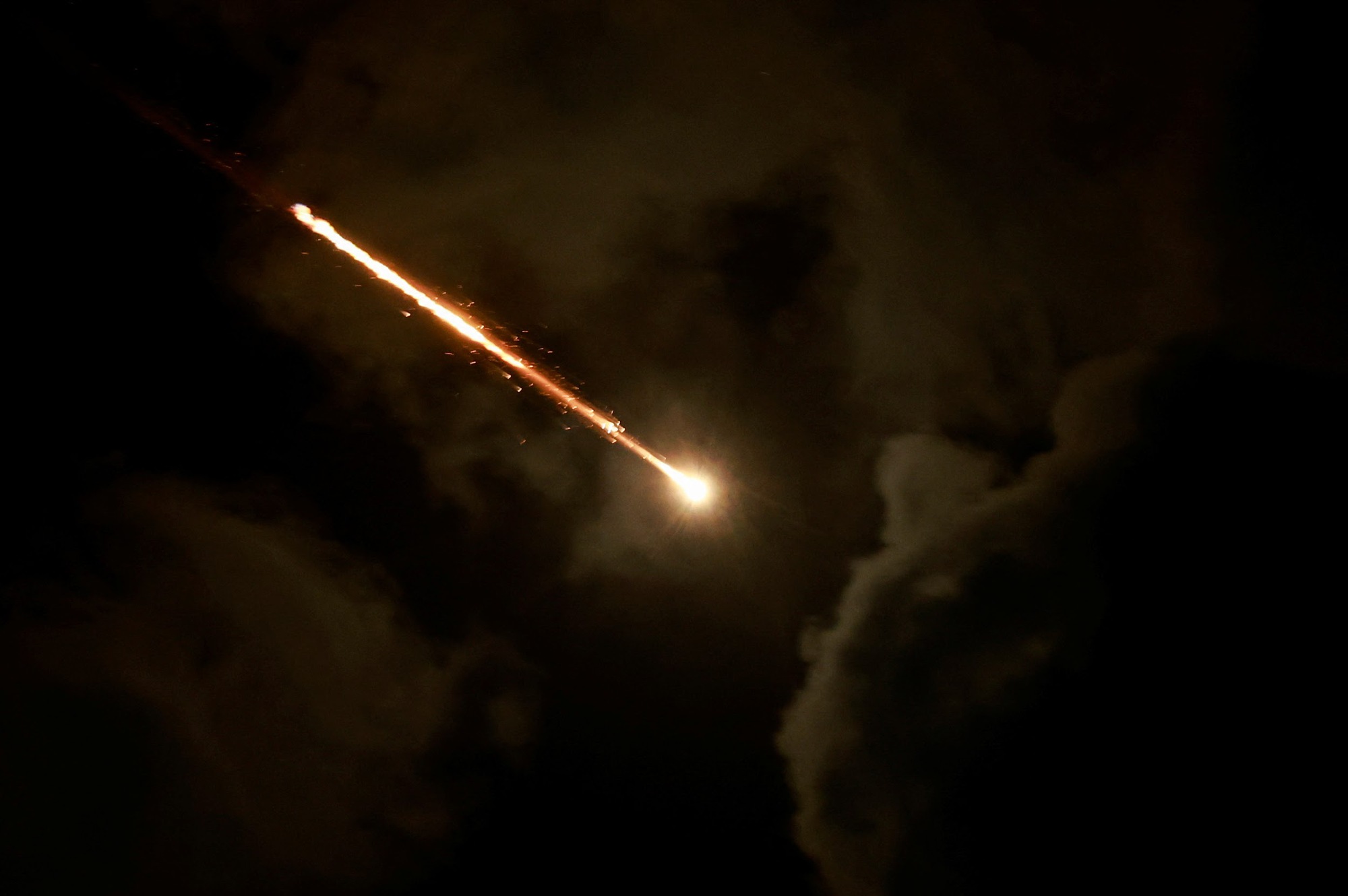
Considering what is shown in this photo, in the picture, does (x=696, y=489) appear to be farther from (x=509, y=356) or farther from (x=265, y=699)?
(x=265, y=699)

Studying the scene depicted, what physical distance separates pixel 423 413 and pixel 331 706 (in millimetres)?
3459

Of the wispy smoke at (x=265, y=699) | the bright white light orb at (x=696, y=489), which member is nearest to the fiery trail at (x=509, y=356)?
the bright white light orb at (x=696, y=489)

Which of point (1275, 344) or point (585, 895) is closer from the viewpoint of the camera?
point (1275, 344)

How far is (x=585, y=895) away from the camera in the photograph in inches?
260

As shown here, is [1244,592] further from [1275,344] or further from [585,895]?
[585,895]

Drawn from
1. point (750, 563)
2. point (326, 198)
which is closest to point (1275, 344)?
point (750, 563)

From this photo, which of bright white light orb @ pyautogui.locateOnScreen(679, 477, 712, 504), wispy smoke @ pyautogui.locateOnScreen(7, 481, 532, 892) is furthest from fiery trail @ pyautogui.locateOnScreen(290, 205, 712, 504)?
wispy smoke @ pyautogui.locateOnScreen(7, 481, 532, 892)

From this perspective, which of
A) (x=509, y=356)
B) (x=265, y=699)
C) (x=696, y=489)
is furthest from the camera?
(x=265, y=699)

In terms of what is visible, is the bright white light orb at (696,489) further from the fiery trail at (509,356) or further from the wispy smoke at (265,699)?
the wispy smoke at (265,699)

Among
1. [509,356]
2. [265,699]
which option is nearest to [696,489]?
[509,356]

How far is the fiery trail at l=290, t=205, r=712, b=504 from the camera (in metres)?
5.81

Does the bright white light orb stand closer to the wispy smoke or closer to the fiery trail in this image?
the fiery trail

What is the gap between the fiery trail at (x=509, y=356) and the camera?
5.81 m

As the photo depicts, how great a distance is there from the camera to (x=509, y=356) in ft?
19.4
